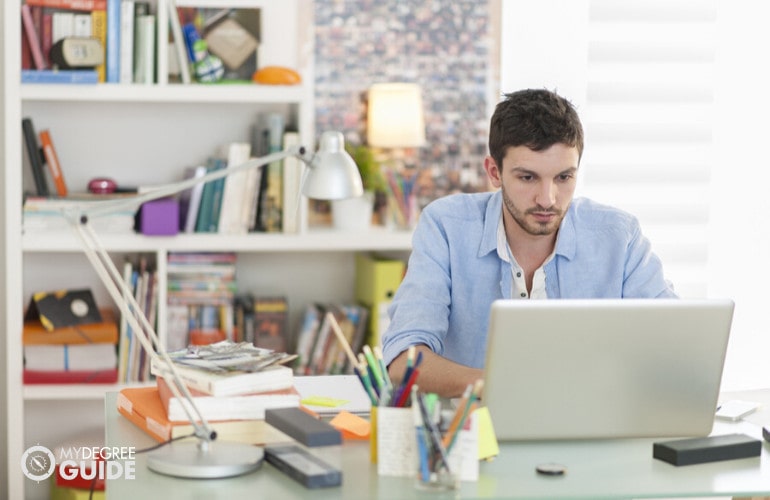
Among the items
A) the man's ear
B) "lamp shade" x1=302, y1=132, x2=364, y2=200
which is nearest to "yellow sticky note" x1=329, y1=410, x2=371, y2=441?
"lamp shade" x1=302, y1=132, x2=364, y2=200

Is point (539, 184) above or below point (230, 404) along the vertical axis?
above

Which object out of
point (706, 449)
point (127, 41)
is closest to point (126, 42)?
point (127, 41)

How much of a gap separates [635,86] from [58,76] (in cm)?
189

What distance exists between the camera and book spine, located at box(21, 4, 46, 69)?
3.45 meters

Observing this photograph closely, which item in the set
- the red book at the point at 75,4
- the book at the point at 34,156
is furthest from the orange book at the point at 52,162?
the red book at the point at 75,4

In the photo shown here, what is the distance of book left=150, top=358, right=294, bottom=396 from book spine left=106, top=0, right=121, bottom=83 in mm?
1761

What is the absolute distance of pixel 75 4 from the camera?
3482 millimetres

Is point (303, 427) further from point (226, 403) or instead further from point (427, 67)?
point (427, 67)

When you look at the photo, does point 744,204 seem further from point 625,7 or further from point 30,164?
point 30,164

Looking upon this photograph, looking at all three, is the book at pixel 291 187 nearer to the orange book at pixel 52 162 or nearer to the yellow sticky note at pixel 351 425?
the orange book at pixel 52 162

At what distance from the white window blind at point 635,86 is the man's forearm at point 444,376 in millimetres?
1863

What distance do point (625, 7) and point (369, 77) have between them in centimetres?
90

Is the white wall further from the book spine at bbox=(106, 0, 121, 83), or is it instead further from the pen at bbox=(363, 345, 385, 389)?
the pen at bbox=(363, 345, 385, 389)

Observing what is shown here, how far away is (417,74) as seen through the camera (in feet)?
12.9
